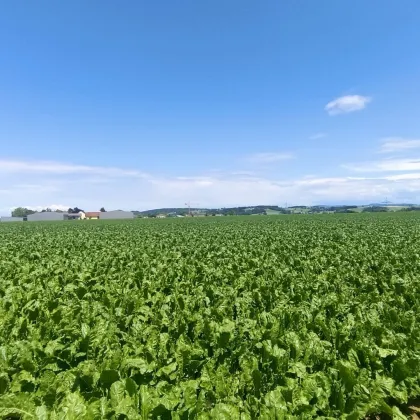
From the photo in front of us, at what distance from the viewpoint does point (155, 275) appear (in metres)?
9.30

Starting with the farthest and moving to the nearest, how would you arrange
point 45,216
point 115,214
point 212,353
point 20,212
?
point 20,212 → point 115,214 → point 45,216 → point 212,353

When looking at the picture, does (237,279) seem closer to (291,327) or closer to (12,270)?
(291,327)

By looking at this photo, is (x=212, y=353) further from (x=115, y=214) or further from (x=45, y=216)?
(x=45, y=216)

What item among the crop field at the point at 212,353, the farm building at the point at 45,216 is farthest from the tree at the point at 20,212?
the crop field at the point at 212,353

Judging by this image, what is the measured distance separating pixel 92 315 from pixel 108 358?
1.74m

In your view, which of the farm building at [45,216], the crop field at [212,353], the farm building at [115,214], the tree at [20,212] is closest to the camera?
the crop field at [212,353]

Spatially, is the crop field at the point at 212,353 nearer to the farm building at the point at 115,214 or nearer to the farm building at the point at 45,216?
the farm building at the point at 115,214

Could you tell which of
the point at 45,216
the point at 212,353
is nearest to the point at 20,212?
the point at 45,216

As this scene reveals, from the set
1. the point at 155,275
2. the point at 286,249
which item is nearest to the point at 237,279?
the point at 155,275

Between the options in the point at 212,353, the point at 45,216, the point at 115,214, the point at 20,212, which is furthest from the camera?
the point at 20,212

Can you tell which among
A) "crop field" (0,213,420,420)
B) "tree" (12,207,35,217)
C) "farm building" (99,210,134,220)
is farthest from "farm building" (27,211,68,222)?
"crop field" (0,213,420,420)

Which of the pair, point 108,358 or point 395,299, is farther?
point 395,299

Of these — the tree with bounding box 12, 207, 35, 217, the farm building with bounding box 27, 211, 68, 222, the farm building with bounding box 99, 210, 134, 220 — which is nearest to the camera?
the farm building with bounding box 27, 211, 68, 222

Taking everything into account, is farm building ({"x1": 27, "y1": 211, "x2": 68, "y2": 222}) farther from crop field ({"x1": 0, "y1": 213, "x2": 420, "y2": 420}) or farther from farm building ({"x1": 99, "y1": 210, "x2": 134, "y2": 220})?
crop field ({"x1": 0, "y1": 213, "x2": 420, "y2": 420})
